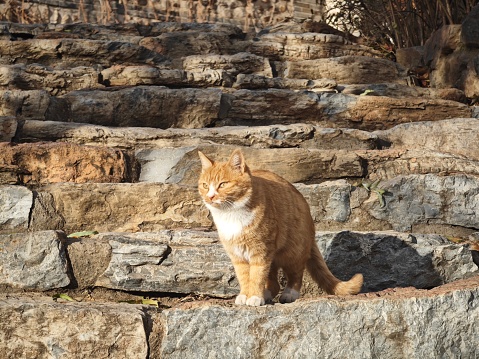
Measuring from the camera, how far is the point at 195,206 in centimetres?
418

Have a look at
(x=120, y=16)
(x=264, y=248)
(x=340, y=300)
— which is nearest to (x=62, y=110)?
(x=264, y=248)

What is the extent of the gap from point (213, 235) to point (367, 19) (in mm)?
6769

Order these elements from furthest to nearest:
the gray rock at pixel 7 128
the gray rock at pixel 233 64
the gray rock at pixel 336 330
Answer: the gray rock at pixel 233 64
the gray rock at pixel 7 128
the gray rock at pixel 336 330

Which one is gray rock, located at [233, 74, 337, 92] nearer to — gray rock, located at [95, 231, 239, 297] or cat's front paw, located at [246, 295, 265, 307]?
gray rock, located at [95, 231, 239, 297]

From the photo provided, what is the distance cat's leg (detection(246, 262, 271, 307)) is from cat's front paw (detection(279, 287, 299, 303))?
183mm

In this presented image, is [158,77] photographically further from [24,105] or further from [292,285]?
[292,285]

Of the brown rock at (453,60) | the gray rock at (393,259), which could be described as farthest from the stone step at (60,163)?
the brown rock at (453,60)

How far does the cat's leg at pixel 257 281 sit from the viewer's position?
122 inches

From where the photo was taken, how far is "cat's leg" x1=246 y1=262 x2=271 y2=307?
10.2ft

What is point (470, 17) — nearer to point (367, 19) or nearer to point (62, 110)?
point (367, 19)

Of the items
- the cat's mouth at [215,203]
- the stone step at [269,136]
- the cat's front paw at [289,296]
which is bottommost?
the cat's front paw at [289,296]

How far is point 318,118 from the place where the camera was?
5941 mm

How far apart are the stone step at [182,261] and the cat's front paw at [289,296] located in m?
0.29

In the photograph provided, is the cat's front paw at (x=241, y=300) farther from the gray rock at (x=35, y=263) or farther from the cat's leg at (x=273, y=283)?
the gray rock at (x=35, y=263)
